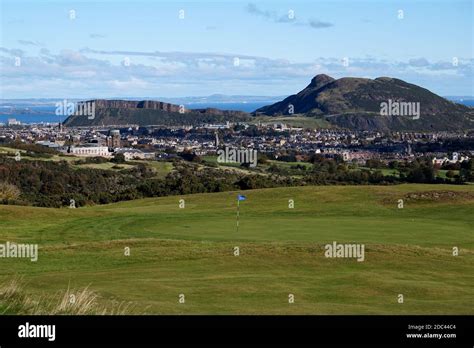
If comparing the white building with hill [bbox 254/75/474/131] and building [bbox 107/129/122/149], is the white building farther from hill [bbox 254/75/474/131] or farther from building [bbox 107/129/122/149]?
hill [bbox 254/75/474/131]

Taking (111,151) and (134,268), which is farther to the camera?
(111,151)

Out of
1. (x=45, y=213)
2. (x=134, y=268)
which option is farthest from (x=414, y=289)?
(x=45, y=213)

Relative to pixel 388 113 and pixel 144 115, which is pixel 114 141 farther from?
pixel 144 115

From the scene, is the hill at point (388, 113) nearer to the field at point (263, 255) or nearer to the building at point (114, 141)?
the building at point (114, 141)

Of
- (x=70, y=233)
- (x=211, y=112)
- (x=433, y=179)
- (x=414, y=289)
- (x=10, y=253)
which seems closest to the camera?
(x=414, y=289)

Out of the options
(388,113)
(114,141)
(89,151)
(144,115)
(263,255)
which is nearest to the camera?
(263,255)

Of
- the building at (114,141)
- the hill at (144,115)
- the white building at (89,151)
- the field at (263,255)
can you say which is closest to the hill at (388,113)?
the hill at (144,115)

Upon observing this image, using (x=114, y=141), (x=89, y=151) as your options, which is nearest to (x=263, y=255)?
(x=89, y=151)
